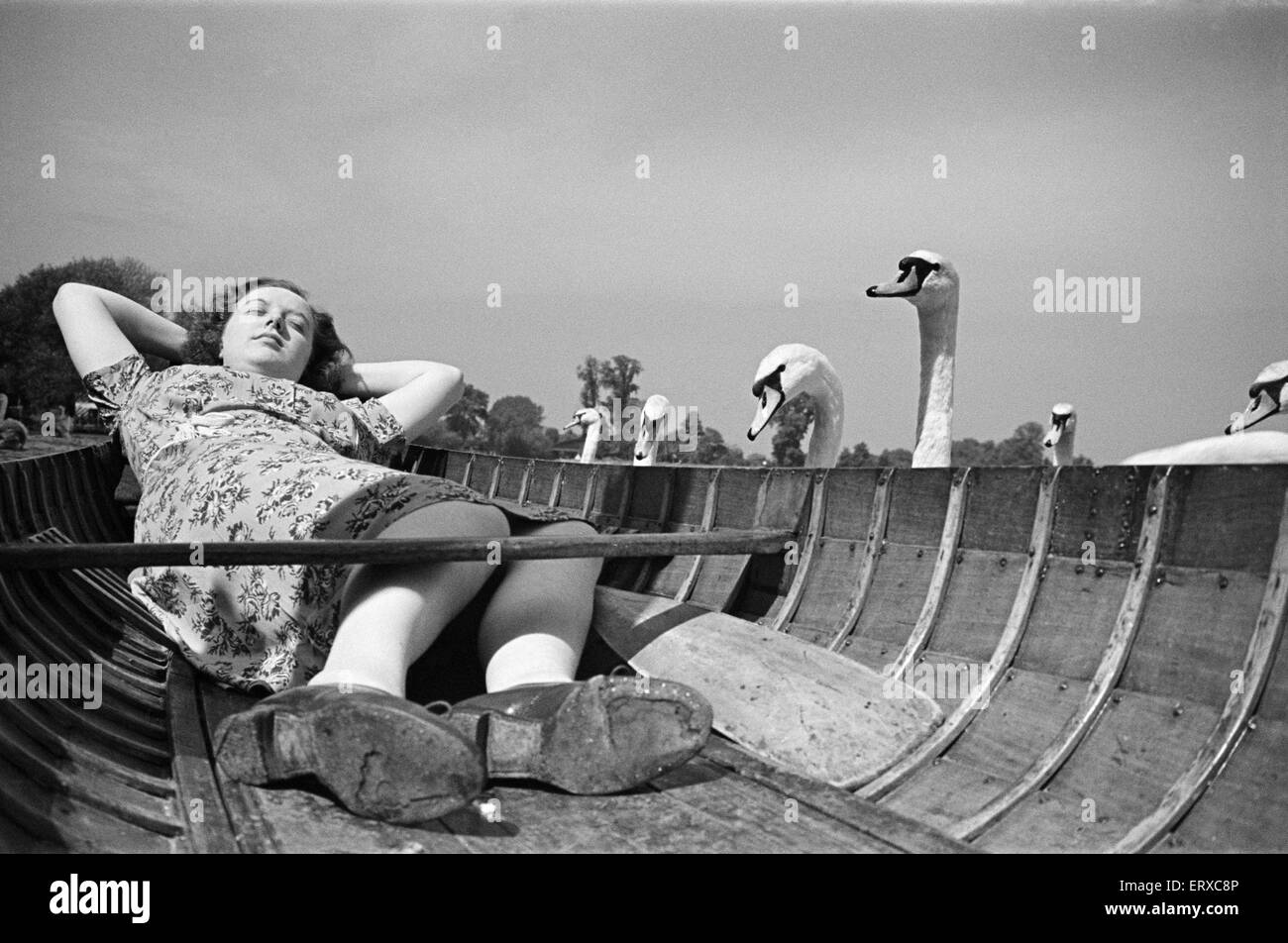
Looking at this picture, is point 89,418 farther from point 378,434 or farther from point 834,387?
point 834,387

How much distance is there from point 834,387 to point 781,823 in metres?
6.06

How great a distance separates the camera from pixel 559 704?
2.30 meters

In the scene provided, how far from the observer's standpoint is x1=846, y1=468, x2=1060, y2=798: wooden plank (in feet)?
10.2

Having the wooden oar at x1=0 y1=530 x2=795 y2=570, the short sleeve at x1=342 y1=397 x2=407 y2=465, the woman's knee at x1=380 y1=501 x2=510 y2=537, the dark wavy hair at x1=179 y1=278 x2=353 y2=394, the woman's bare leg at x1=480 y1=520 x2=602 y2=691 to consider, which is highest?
the dark wavy hair at x1=179 y1=278 x2=353 y2=394

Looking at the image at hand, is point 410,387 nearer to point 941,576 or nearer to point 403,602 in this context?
point 403,602

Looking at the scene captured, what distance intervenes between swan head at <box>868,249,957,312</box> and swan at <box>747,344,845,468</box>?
70 centimetres

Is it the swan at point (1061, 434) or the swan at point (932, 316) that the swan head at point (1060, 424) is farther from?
the swan at point (932, 316)

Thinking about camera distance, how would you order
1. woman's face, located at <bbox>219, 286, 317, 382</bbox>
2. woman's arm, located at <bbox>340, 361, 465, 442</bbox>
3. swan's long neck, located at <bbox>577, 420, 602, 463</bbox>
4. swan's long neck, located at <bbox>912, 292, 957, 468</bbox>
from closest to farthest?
1. woman's face, located at <bbox>219, 286, 317, 382</bbox>
2. woman's arm, located at <bbox>340, 361, 465, 442</bbox>
3. swan's long neck, located at <bbox>912, 292, 957, 468</bbox>
4. swan's long neck, located at <bbox>577, 420, 602, 463</bbox>

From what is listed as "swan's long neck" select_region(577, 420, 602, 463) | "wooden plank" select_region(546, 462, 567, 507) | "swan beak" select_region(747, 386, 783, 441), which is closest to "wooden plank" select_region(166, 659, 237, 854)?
"wooden plank" select_region(546, 462, 567, 507)

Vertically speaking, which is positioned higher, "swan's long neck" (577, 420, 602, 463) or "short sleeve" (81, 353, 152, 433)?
"short sleeve" (81, 353, 152, 433)

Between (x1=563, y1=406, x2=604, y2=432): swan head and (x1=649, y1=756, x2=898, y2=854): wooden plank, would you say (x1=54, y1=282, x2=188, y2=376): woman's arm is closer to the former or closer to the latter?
(x1=649, y1=756, x2=898, y2=854): wooden plank

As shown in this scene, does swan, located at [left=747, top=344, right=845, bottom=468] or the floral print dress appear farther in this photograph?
swan, located at [left=747, top=344, right=845, bottom=468]

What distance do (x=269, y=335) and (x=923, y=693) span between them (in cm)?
248
